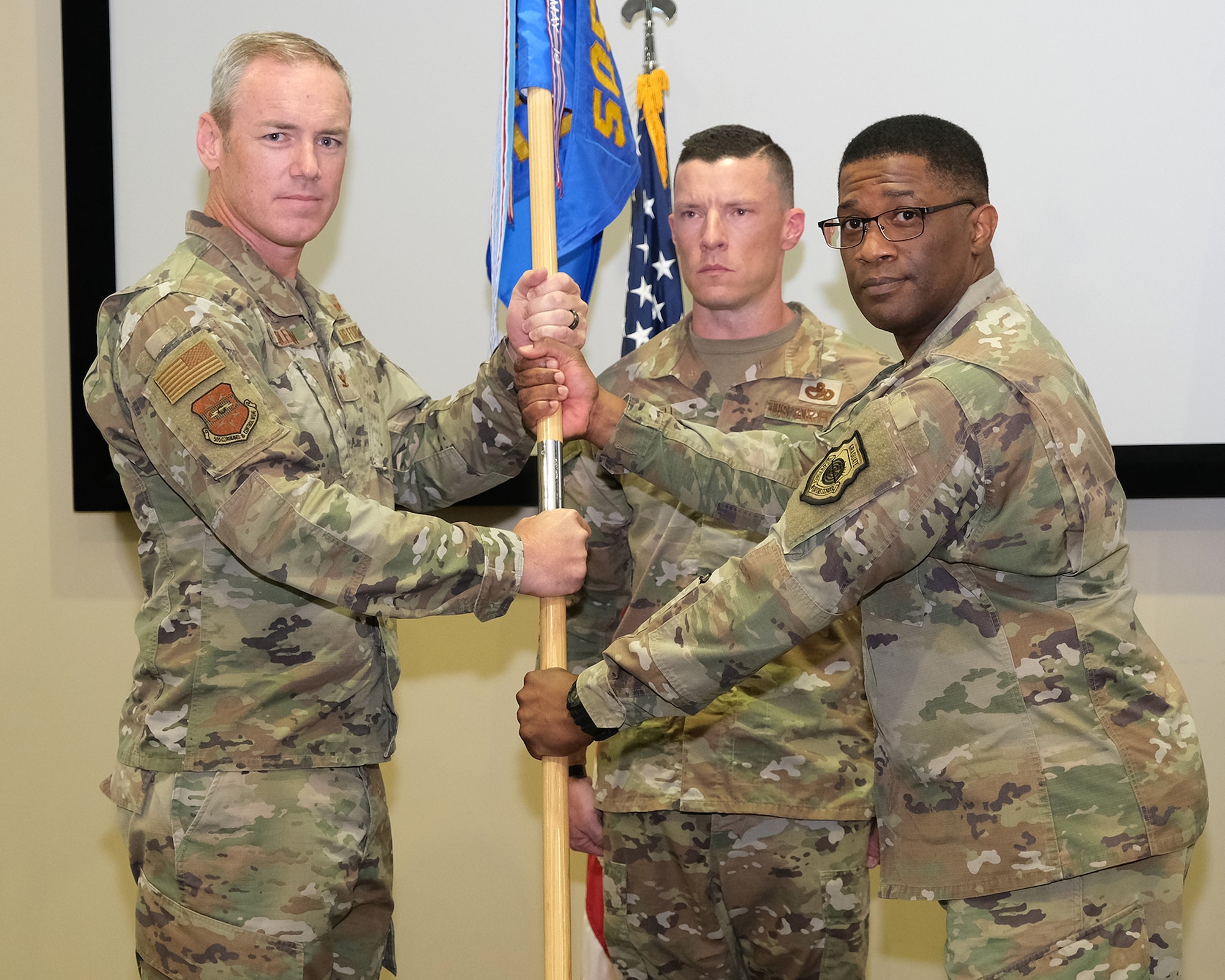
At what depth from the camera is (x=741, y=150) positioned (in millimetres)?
2508

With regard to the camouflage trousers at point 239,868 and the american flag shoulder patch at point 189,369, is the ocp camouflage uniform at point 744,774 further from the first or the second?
the american flag shoulder patch at point 189,369

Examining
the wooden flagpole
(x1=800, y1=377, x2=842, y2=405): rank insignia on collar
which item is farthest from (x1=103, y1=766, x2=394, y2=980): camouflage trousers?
(x1=800, y1=377, x2=842, y2=405): rank insignia on collar

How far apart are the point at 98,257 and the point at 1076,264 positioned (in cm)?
259

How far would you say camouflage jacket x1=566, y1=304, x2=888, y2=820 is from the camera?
2.28 metres

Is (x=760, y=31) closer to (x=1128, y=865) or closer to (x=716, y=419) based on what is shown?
(x=716, y=419)

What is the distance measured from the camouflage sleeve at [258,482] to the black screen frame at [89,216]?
121 cm

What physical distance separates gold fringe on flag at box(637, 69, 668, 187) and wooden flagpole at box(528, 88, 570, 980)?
27.3 inches

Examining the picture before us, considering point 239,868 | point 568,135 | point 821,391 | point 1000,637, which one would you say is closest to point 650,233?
point 568,135

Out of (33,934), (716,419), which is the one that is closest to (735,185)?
(716,419)

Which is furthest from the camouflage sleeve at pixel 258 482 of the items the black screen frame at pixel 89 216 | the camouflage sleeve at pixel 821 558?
the black screen frame at pixel 89 216

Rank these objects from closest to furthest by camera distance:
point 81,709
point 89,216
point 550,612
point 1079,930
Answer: point 1079,930 → point 550,612 → point 89,216 → point 81,709

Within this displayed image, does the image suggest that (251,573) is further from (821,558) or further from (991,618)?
(991,618)

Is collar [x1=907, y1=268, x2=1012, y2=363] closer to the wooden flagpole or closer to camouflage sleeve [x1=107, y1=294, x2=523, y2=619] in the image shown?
the wooden flagpole

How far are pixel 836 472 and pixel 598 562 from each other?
38.3 inches
